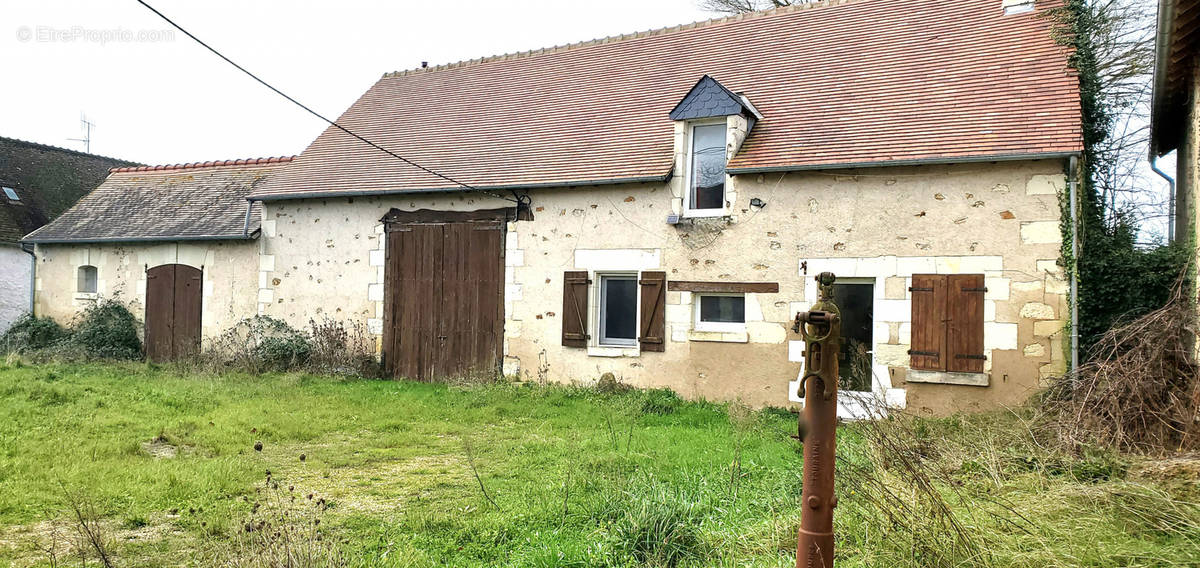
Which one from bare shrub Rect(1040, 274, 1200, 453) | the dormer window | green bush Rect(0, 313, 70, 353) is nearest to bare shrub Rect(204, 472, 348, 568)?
bare shrub Rect(1040, 274, 1200, 453)

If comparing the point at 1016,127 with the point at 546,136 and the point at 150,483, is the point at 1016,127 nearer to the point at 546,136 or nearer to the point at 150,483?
the point at 546,136

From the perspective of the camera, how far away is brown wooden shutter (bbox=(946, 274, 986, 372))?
9227 millimetres

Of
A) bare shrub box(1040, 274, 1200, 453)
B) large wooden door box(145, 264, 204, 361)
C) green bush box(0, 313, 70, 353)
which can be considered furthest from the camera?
green bush box(0, 313, 70, 353)

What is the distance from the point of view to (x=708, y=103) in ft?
36.1

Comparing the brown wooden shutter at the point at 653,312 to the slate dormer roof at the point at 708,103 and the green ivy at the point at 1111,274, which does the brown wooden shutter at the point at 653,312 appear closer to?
the slate dormer roof at the point at 708,103

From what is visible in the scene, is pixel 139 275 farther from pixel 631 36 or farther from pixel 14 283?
pixel 631 36

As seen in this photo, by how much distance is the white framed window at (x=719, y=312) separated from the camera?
10758mm

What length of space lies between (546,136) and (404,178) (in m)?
2.36

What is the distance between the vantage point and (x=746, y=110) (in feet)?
Answer: 36.2

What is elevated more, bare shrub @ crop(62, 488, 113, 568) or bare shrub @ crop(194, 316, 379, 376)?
bare shrub @ crop(194, 316, 379, 376)

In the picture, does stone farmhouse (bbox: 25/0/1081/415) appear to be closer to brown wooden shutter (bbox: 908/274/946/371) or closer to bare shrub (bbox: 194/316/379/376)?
brown wooden shutter (bbox: 908/274/946/371)

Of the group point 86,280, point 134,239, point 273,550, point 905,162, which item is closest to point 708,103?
point 905,162

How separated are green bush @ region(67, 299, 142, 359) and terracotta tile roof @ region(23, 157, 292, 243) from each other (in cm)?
139

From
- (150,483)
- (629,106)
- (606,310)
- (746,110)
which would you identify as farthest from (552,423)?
(629,106)
